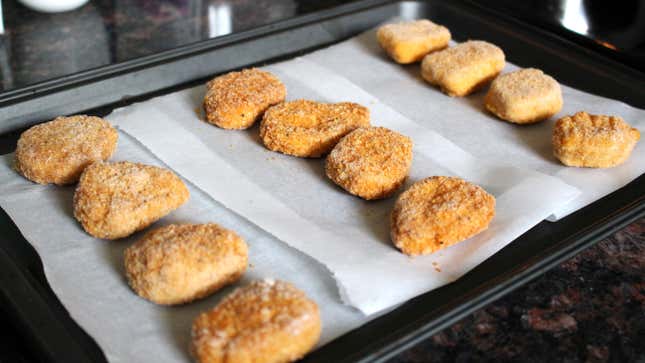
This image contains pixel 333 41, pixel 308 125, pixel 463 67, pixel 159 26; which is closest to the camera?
pixel 308 125

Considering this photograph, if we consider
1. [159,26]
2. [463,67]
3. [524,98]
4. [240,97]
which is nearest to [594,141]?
[524,98]

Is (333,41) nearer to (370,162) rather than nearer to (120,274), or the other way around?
(370,162)

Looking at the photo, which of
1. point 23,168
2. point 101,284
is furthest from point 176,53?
point 101,284

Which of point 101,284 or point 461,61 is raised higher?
point 461,61

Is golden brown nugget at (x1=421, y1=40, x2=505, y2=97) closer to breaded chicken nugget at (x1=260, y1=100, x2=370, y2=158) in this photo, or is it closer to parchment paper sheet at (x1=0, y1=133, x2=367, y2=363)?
breaded chicken nugget at (x1=260, y1=100, x2=370, y2=158)

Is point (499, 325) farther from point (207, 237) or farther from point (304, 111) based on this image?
point (304, 111)

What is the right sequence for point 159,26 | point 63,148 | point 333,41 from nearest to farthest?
point 63,148 → point 333,41 → point 159,26

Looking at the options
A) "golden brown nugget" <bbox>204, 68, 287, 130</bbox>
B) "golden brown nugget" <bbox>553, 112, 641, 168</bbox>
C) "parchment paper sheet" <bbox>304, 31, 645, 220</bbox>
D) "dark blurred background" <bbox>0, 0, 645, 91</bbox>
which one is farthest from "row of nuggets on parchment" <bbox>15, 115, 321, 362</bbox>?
"golden brown nugget" <bbox>553, 112, 641, 168</bbox>
